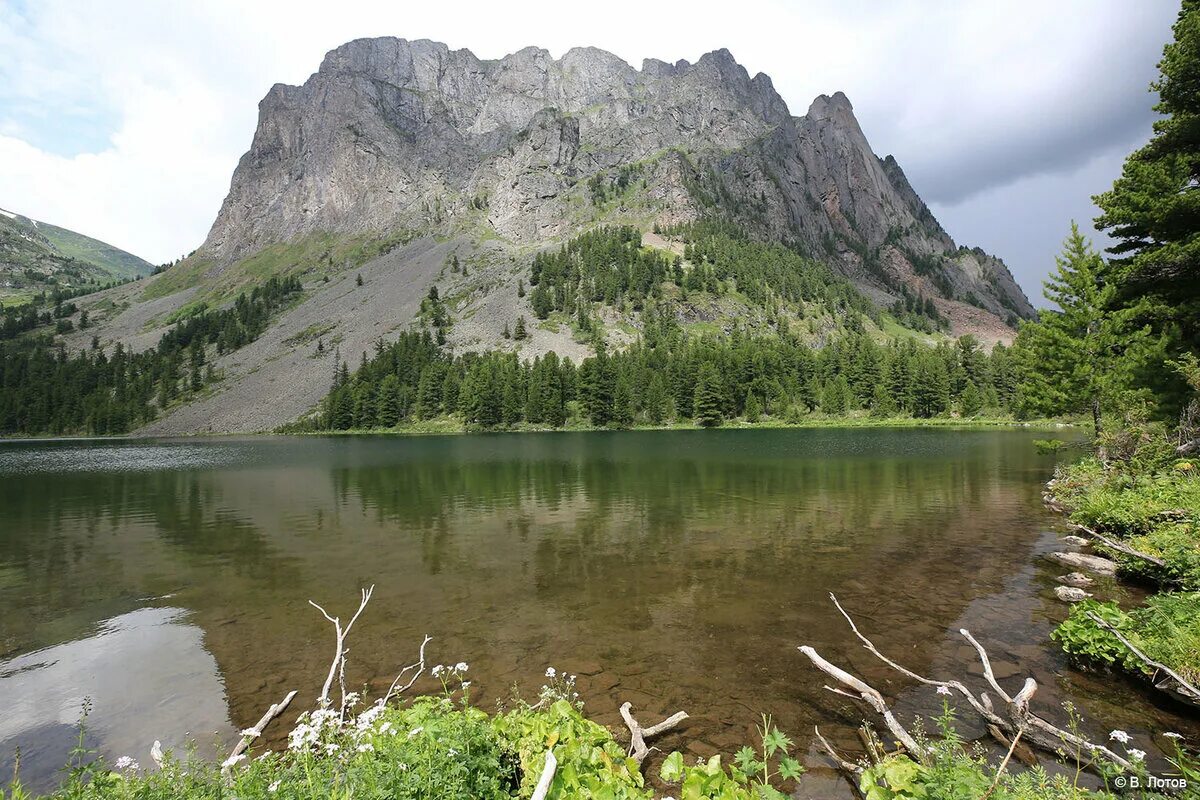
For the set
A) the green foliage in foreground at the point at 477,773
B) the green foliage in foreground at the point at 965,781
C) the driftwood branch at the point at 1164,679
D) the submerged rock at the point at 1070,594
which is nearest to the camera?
the green foliage in foreground at the point at 477,773

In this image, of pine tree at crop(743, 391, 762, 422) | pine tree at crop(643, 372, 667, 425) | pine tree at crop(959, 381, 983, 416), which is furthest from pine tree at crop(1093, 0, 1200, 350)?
pine tree at crop(959, 381, 983, 416)

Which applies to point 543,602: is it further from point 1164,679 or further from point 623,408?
point 623,408

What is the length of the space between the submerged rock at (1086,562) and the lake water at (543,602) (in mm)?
651

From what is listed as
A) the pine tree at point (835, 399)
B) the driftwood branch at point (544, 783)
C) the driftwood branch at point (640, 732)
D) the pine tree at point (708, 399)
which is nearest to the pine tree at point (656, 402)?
the pine tree at point (708, 399)

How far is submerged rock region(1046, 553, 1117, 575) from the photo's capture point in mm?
17594

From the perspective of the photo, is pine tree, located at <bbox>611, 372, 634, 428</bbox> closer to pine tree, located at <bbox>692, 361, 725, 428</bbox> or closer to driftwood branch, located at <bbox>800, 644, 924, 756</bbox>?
pine tree, located at <bbox>692, 361, 725, 428</bbox>

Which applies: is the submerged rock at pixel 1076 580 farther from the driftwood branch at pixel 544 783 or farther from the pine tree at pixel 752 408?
the pine tree at pixel 752 408

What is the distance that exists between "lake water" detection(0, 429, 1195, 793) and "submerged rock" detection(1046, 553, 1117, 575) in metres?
0.65

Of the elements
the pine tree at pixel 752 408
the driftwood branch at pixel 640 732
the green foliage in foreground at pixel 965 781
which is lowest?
the driftwood branch at pixel 640 732

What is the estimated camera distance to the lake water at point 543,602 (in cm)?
1132

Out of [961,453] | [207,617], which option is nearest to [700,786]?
[207,617]

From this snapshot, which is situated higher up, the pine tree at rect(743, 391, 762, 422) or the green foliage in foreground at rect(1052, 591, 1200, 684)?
the pine tree at rect(743, 391, 762, 422)

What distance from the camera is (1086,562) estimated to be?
18453mm

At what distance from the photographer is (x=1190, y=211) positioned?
80.9 ft
